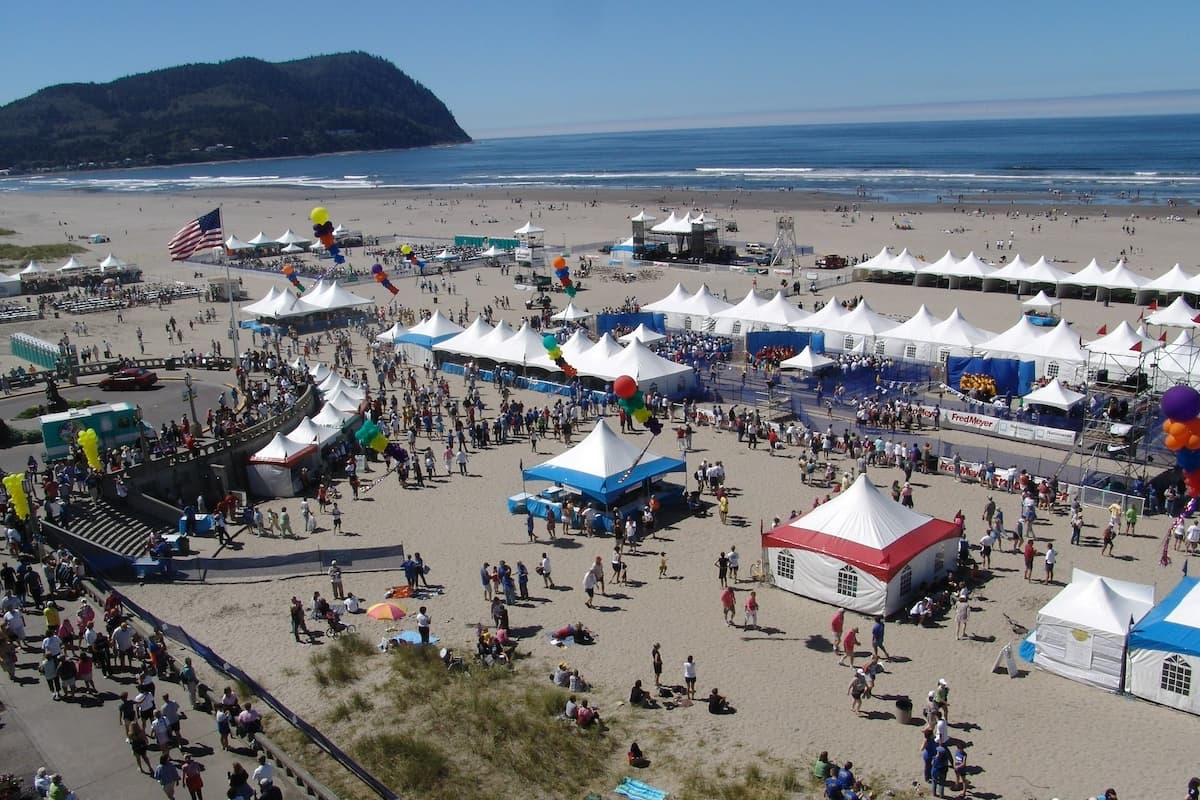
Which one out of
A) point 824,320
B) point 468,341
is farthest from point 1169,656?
point 468,341

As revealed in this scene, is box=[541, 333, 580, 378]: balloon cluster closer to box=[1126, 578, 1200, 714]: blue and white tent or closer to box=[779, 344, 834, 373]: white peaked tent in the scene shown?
box=[779, 344, 834, 373]: white peaked tent

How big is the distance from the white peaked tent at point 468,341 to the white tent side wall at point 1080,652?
20.8 meters

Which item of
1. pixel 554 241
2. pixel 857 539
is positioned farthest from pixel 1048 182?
pixel 857 539

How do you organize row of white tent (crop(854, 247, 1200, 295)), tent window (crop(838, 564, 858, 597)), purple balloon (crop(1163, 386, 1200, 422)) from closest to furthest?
purple balloon (crop(1163, 386, 1200, 422)), tent window (crop(838, 564, 858, 597)), row of white tent (crop(854, 247, 1200, 295))

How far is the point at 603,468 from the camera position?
1839 cm

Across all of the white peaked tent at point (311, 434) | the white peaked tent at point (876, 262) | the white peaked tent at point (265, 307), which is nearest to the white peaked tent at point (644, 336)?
the white peaked tent at point (311, 434)

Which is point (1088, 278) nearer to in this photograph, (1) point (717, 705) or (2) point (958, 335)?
(2) point (958, 335)

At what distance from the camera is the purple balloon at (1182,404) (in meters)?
14.0

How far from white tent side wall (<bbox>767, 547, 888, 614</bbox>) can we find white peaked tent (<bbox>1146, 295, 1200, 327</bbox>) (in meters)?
23.1

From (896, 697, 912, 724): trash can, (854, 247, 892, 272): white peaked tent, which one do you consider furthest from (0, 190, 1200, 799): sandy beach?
(854, 247, 892, 272): white peaked tent

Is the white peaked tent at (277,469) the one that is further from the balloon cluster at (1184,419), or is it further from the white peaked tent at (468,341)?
the balloon cluster at (1184,419)

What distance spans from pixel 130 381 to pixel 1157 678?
2693 cm

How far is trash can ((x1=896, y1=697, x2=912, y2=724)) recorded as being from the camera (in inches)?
454

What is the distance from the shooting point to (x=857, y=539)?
14781 mm
